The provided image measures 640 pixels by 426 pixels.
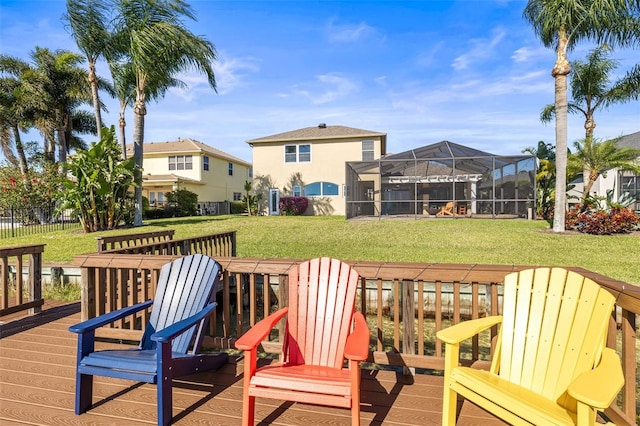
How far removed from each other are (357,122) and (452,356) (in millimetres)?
→ 22365

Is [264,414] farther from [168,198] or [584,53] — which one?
[168,198]

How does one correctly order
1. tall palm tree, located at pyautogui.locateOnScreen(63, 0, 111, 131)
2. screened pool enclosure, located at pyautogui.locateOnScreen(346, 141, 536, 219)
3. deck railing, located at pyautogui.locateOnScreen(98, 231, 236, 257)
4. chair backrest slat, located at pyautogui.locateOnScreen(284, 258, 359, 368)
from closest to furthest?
chair backrest slat, located at pyautogui.locateOnScreen(284, 258, 359, 368) < deck railing, located at pyautogui.locateOnScreen(98, 231, 236, 257) < tall palm tree, located at pyautogui.locateOnScreen(63, 0, 111, 131) < screened pool enclosure, located at pyautogui.locateOnScreen(346, 141, 536, 219)

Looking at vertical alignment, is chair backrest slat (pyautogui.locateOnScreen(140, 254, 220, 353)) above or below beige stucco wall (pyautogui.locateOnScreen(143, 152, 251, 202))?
below

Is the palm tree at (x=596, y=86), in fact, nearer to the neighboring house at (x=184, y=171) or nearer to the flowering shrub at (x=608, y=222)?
the flowering shrub at (x=608, y=222)

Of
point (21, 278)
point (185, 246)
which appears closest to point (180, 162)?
point (185, 246)

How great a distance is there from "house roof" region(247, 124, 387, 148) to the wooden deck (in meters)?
18.8

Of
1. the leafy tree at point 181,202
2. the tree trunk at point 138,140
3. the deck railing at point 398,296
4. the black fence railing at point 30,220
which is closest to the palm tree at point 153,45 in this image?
the tree trunk at point 138,140

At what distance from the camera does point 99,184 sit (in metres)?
10.9

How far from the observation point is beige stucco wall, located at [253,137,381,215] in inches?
820

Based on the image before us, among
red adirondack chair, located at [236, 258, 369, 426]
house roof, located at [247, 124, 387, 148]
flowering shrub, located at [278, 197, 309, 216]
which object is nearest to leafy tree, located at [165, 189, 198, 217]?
house roof, located at [247, 124, 387, 148]

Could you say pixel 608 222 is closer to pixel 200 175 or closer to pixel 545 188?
pixel 545 188

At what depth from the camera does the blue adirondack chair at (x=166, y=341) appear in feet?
6.52

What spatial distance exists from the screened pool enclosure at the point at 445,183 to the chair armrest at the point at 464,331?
44.9ft

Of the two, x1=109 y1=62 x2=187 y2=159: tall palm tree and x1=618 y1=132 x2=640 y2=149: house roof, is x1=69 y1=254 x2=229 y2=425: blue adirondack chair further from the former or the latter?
x1=618 y1=132 x2=640 y2=149: house roof
